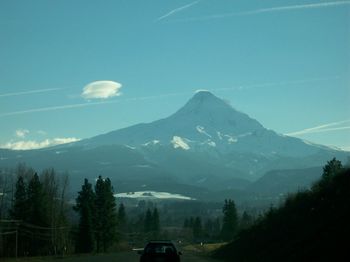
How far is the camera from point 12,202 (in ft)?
322

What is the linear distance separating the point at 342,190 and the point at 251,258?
33.1 ft

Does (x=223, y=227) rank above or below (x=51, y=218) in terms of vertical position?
below

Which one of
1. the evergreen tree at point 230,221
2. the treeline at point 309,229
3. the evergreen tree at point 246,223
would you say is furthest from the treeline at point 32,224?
the treeline at point 309,229

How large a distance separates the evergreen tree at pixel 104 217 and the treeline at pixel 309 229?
2164 inches

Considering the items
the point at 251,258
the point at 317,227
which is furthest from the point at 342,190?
the point at 251,258

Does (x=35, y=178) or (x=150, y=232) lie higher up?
(x=35, y=178)

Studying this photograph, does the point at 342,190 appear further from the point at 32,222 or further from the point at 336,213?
the point at 32,222

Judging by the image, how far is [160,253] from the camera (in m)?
27.6

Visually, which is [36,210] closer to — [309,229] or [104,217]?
[104,217]

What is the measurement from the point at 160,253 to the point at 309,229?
8258 mm

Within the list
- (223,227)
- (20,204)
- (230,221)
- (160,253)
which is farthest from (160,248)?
(223,227)

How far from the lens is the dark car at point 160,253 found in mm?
27453

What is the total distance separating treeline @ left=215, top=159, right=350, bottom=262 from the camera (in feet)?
81.5

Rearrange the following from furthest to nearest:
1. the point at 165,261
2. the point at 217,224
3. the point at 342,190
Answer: the point at 217,224 → the point at 342,190 → the point at 165,261
